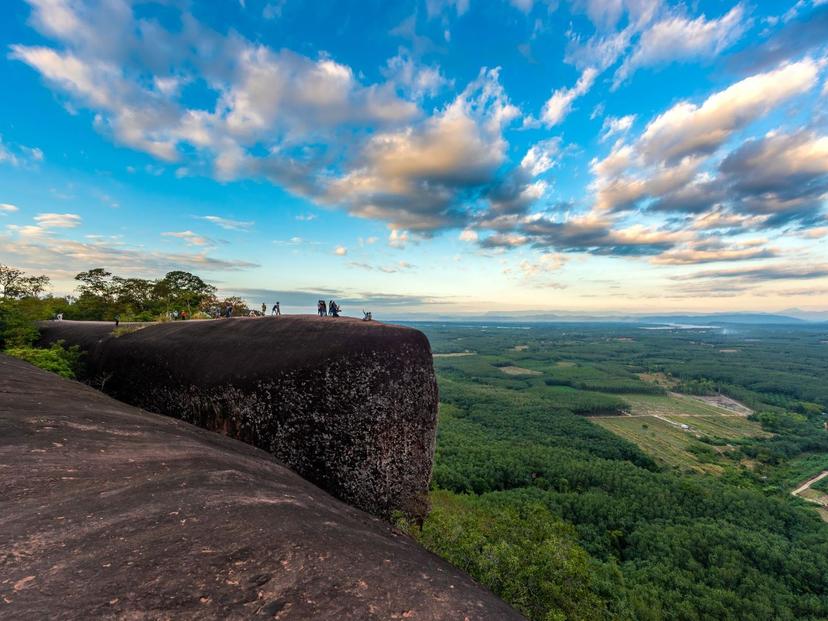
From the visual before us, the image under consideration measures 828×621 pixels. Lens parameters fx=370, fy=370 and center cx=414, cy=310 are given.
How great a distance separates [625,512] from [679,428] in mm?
71026

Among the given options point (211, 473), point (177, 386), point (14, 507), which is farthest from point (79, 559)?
point (177, 386)

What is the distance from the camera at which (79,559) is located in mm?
3744

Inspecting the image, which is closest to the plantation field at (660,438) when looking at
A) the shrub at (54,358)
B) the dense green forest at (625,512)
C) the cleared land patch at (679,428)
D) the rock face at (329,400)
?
the cleared land patch at (679,428)

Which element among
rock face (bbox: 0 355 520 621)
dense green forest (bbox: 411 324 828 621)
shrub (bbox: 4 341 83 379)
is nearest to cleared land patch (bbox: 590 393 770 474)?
dense green forest (bbox: 411 324 828 621)

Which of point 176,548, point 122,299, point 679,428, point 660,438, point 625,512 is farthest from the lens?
point 679,428

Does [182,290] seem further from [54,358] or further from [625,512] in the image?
[625,512]

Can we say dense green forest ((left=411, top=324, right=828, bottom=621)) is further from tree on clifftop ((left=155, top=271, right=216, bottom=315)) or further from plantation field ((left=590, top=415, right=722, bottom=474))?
tree on clifftop ((left=155, top=271, right=216, bottom=315))

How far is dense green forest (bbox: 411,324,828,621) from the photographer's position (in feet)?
62.7

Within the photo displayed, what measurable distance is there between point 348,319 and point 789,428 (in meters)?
151

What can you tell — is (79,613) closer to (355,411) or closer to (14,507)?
(14,507)

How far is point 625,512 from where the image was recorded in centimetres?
5616

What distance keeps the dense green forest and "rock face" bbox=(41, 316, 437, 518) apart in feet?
12.6

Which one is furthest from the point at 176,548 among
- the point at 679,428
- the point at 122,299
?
the point at 679,428

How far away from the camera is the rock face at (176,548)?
11.2 feet
